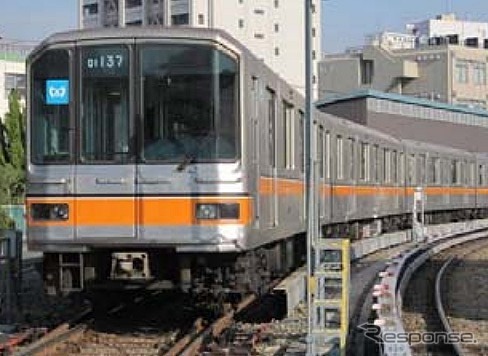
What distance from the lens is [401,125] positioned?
6194 cm

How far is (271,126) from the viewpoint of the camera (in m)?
11.9

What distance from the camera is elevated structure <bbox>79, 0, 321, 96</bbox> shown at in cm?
8869

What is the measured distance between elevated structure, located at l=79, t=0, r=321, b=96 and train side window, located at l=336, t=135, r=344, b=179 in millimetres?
67493

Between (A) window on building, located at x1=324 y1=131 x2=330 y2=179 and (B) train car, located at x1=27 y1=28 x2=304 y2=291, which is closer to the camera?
(B) train car, located at x1=27 y1=28 x2=304 y2=291

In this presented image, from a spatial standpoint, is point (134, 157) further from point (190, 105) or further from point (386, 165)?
point (386, 165)

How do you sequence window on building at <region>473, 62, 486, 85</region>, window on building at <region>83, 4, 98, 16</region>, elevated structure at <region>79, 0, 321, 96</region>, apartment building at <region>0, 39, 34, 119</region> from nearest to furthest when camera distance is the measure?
apartment building at <region>0, 39, 34, 119</region> < elevated structure at <region>79, 0, 321, 96</region> < window on building at <region>473, 62, 486, 85</region> < window on building at <region>83, 4, 98, 16</region>

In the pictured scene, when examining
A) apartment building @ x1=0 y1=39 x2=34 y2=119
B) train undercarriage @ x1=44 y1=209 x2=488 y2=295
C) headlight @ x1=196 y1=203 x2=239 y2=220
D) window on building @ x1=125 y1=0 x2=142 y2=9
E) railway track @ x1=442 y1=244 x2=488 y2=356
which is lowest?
railway track @ x1=442 y1=244 x2=488 y2=356

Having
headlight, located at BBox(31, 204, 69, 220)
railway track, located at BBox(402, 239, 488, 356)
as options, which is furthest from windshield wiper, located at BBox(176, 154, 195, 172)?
railway track, located at BBox(402, 239, 488, 356)

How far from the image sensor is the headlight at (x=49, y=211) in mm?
10117

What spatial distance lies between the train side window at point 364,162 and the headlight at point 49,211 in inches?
496

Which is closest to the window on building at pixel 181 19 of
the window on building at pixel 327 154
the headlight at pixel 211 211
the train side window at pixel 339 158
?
the train side window at pixel 339 158

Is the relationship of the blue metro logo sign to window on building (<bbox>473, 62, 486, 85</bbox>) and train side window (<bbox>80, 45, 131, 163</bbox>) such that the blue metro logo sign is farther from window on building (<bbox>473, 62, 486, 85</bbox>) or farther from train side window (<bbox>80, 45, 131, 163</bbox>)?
window on building (<bbox>473, 62, 486, 85</bbox>)

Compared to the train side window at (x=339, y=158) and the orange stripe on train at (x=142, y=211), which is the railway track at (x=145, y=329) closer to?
the orange stripe on train at (x=142, y=211)

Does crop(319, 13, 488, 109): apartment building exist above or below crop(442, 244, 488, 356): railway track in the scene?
above
